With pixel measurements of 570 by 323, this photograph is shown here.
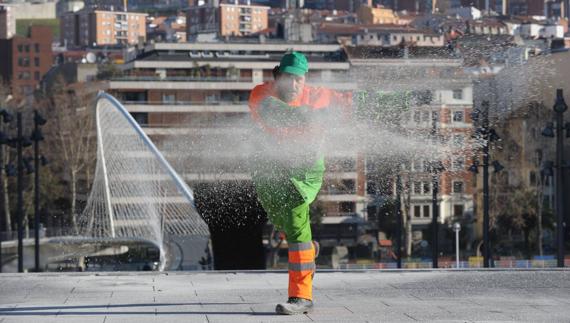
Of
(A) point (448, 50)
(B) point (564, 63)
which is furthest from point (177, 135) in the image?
(A) point (448, 50)

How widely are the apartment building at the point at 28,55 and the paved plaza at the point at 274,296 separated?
5830 inches

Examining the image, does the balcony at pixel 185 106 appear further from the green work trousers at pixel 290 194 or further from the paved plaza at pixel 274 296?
the green work trousers at pixel 290 194

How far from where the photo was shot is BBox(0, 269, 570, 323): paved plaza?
42.7ft

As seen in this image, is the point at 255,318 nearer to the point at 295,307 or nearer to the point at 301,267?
the point at 295,307

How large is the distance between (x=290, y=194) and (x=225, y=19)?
448 ft

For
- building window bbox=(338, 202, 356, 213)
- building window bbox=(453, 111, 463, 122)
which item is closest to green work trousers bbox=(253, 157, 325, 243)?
building window bbox=(453, 111, 463, 122)

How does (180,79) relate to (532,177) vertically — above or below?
above

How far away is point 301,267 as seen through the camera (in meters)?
13.5

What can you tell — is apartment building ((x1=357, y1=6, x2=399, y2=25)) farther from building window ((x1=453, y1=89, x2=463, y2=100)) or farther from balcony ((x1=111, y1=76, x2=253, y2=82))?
building window ((x1=453, y1=89, x2=463, y2=100))

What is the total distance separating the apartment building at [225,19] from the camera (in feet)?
434

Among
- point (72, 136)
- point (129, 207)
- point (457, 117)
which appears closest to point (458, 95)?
point (457, 117)

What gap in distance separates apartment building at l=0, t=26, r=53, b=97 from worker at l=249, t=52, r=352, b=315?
151316mm

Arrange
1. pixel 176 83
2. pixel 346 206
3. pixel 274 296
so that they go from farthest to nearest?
pixel 176 83, pixel 346 206, pixel 274 296

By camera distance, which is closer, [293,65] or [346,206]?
[293,65]
